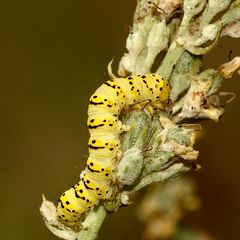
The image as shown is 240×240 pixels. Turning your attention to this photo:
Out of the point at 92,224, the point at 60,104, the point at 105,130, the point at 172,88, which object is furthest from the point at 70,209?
the point at 60,104

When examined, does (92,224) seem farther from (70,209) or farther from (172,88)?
(172,88)

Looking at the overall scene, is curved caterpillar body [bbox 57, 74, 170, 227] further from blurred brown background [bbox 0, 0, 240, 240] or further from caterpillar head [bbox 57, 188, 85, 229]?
blurred brown background [bbox 0, 0, 240, 240]

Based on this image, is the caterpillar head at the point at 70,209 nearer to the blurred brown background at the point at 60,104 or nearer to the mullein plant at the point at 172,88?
the mullein plant at the point at 172,88

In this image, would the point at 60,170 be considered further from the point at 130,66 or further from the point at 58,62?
the point at 130,66

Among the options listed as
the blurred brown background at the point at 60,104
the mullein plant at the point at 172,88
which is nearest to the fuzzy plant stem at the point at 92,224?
the mullein plant at the point at 172,88

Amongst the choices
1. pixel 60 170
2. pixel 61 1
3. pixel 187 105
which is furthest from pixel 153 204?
pixel 61 1

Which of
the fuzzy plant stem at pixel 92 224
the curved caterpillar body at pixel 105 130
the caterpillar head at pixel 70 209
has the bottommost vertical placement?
the fuzzy plant stem at pixel 92 224
